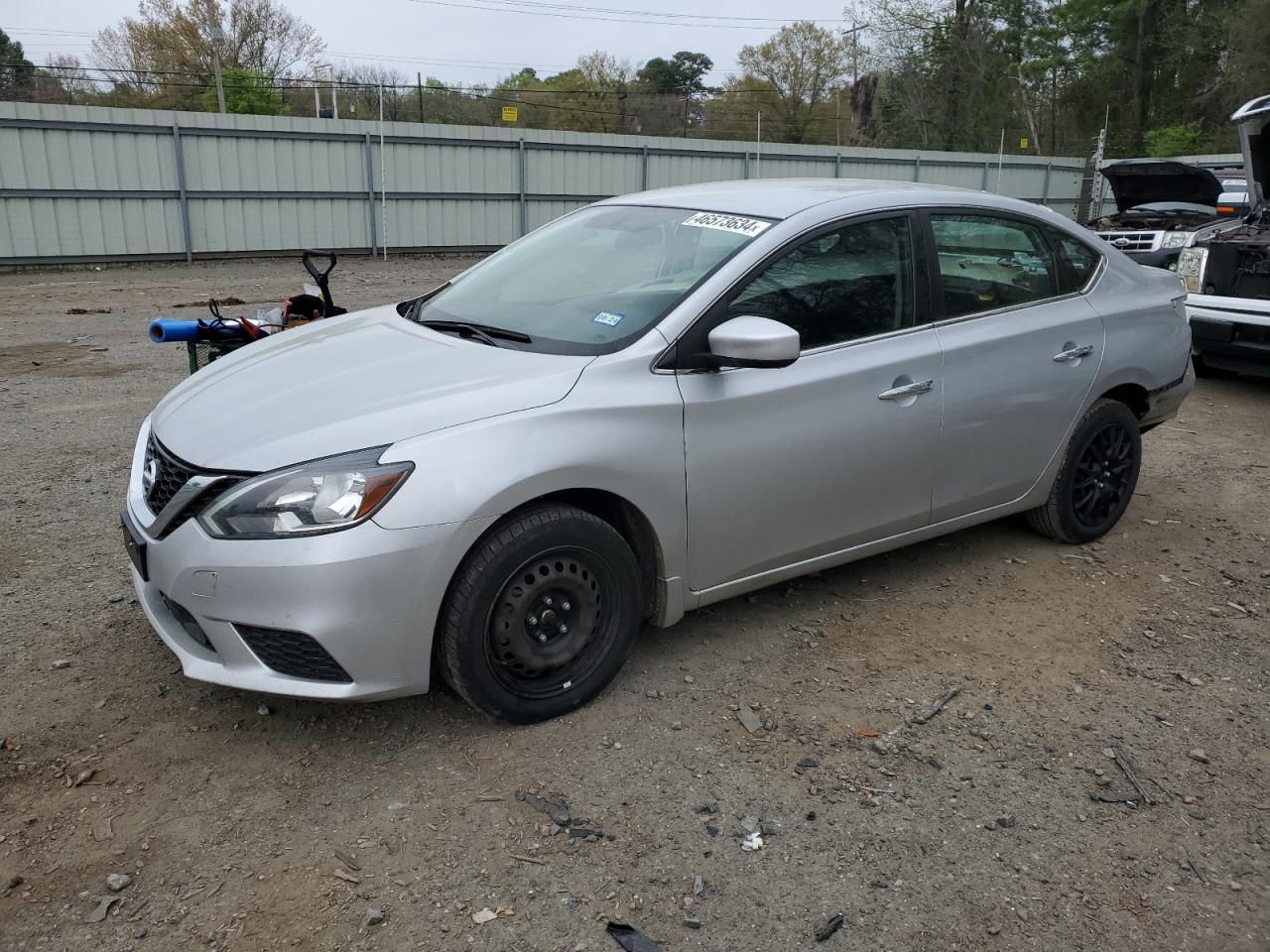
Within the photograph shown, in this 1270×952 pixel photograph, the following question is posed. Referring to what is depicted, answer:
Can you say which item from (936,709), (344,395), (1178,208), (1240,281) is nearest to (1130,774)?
(936,709)

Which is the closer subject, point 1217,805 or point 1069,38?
point 1217,805

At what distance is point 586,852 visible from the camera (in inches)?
108

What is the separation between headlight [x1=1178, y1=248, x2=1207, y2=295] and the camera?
8.45m

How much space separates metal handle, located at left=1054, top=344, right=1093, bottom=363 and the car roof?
2.61 feet

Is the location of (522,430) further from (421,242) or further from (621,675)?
(421,242)

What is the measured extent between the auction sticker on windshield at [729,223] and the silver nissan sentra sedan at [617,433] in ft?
0.08

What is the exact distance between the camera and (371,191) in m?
20.1

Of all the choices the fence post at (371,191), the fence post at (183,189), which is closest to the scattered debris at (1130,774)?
the fence post at (183,189)

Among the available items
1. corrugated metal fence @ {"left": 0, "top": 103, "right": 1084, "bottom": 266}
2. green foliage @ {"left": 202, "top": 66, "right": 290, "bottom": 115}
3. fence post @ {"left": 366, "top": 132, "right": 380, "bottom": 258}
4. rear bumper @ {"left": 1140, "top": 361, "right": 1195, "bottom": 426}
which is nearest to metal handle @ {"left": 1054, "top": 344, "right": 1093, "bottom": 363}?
rear bumper @ {"left": 1140, "top": 361, "right": 1195, "bottom": 426}

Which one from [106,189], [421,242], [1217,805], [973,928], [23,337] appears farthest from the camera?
[421,242]

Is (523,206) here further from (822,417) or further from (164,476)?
(164,476)

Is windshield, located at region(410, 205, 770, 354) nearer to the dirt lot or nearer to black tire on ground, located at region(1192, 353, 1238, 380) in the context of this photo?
the dirt lot

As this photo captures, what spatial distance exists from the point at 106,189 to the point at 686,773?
692 inches

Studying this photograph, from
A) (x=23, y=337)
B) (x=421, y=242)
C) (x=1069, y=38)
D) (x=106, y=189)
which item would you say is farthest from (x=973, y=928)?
(x=1069, y=38)
